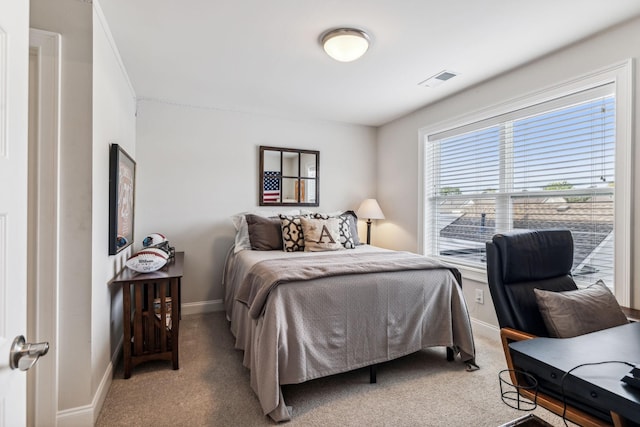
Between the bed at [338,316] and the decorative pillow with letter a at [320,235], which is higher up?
the decorative pillow with letter a at [320,235]

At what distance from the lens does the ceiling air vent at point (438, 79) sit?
2.79 metres

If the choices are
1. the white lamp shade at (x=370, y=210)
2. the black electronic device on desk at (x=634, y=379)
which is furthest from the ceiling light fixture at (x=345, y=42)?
the white lamp shade at (x=370, y=210)

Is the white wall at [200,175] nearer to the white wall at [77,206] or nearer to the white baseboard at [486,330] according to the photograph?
the white wall at [77,206]

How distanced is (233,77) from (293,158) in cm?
137

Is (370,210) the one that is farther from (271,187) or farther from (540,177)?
(540,177)

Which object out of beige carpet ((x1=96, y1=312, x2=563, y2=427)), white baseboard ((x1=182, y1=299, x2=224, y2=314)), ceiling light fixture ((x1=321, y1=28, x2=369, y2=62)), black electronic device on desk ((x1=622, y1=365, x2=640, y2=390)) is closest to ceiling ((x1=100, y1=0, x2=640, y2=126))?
ceiling light fixture ((x1=321, y1=28, x2=369, y2=62))

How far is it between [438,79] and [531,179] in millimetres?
1193

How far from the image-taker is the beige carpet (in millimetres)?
1770

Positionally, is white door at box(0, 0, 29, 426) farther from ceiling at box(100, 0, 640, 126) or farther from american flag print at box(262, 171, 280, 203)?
american flag print at box(262, 171, 280, 203)

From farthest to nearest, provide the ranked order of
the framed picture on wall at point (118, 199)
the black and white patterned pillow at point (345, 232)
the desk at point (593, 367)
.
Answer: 1. the black and white patterned pillow at point (345, 232)
2. the framed picture on wall at point (118, 199)
3. the desk at point (593, 367)

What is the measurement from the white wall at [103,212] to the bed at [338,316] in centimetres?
85

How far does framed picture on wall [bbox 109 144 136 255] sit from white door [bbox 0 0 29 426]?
1.47m

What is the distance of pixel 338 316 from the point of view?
2.02m

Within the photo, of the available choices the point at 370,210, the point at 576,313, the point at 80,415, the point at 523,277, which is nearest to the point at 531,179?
the point at 523,277
